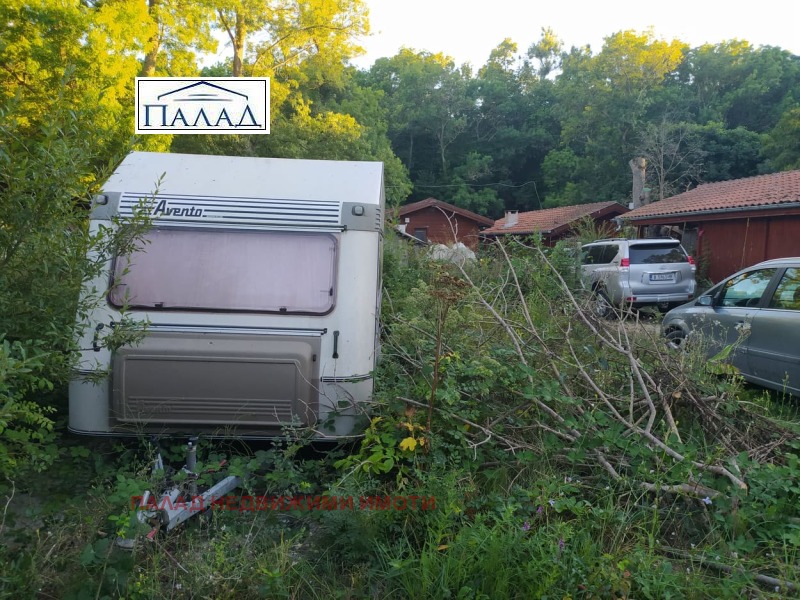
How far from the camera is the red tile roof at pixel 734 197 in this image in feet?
49.7

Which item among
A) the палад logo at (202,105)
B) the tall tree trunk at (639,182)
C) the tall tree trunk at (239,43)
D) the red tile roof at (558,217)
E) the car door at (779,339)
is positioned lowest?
the car door at (779,339)

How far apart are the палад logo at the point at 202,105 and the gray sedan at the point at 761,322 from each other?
606 cm

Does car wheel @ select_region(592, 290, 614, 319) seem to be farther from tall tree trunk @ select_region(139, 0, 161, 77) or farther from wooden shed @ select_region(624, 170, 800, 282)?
tall tree trunk @ select_region(139, 0, 161, 77)

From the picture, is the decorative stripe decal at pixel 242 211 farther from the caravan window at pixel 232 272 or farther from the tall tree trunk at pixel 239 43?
the tall tree trunk at pixel 239 43

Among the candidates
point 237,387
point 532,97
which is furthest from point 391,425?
point 532,97

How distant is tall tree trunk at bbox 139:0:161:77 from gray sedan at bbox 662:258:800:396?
13724 mm

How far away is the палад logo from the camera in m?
8.45

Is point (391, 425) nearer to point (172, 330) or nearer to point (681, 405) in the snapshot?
point (172, 330)

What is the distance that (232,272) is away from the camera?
15.6 ft

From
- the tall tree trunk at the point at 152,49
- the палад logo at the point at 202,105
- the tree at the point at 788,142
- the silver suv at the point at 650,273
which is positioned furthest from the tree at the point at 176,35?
the tree at the point at 788,142

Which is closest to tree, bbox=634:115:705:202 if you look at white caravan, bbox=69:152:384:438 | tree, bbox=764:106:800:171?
tree, bbox=764:106:800:171

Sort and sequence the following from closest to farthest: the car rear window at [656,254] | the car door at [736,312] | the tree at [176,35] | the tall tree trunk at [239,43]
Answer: the car door at [736,312]
the car rear window at [656,254]
the tree at [176,35]
the tall tree trunk at [239,43]

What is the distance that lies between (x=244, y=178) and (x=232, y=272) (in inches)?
32.7

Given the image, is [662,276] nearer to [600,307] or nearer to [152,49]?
[600,307]
